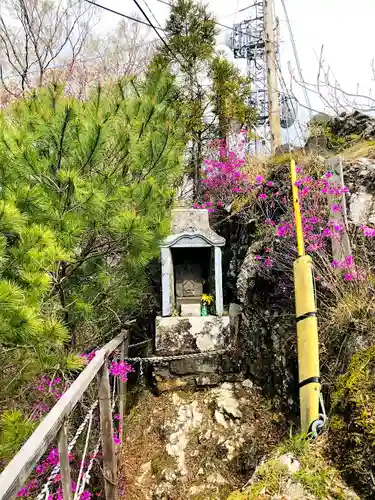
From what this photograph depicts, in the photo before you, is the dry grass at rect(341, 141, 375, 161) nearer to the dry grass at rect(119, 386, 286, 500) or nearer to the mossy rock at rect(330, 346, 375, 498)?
Result: the mossy rock at rect(330, 346, 375, 498)

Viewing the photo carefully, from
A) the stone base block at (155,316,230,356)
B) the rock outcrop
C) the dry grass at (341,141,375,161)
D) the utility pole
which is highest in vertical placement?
the utility pole

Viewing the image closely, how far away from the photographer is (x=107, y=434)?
237 centimetres

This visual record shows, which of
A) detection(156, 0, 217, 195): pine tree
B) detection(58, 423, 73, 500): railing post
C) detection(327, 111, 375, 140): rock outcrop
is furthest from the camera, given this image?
detection(156, 0, 217, 195): pine tree

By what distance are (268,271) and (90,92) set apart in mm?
2215

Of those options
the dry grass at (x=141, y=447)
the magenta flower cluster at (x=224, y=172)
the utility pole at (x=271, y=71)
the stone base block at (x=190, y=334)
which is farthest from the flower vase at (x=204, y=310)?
the utility pole at (x=271, y=71)

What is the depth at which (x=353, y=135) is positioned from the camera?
4.54 m

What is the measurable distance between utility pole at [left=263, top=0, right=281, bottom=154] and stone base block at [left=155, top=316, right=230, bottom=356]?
3.31m

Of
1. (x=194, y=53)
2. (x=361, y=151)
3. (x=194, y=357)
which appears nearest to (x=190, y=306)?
(x=194, y=357)

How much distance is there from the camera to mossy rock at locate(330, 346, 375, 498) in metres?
1.48

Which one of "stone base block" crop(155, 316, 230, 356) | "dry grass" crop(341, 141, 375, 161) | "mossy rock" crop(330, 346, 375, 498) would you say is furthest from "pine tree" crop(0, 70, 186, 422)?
"dry grass" crop(341, 141, 375, 161)

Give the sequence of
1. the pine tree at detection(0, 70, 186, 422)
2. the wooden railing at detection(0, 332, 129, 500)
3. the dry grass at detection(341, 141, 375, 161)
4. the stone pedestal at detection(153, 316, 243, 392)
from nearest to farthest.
→ the wooden railing at detection(0, 332, 129, 500), the pine tree at detection(0, 70, 186, 422), the dry grass at detection(341, 141, 375, 161), the stone pedestal at detection(153, 316, 243, 392)

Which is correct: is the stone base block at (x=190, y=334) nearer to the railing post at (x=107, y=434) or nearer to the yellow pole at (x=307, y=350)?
the railing post at (x=107, y=434)

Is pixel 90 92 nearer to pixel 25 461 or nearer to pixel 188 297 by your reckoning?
pixel 25 461

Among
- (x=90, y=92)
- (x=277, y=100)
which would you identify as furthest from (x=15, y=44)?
(x=90, y=92)
